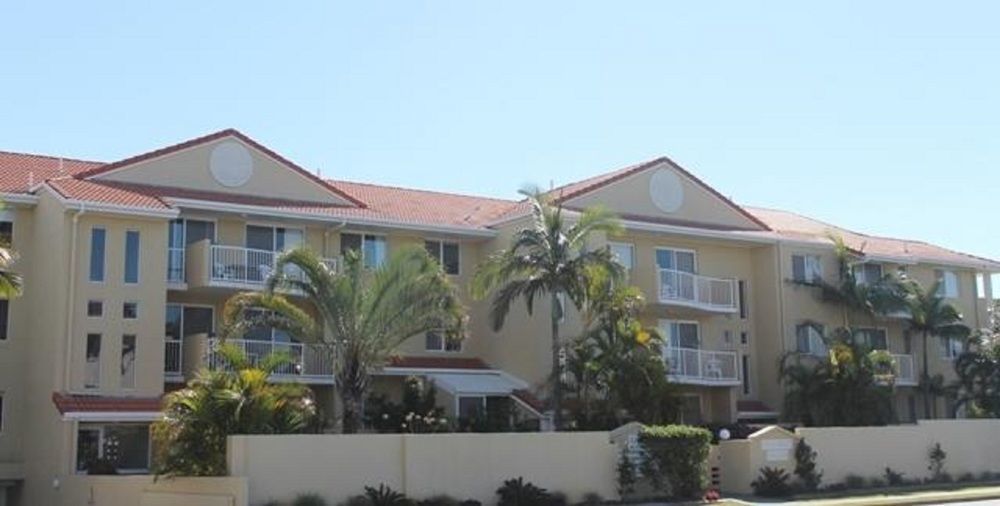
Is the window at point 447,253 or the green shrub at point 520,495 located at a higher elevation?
the window at point 447,253

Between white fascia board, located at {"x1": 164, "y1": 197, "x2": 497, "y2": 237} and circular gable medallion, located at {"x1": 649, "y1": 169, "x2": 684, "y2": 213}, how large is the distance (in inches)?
250

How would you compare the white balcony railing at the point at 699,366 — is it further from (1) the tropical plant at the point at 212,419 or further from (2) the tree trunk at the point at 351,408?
(1) the tropical plant at the point at 212,419

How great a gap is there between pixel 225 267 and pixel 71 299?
4.65 metres

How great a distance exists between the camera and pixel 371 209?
42.2m

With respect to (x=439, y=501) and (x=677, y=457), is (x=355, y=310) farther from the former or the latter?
(x=677, y=457)

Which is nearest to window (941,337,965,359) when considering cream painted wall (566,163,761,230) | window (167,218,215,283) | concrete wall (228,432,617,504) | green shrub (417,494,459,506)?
cream painted wall (566,163,761,230)

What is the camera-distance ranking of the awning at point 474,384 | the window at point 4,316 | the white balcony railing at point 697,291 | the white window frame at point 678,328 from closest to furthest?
the window at point 4,316 < the awning at point 474,384 < the white balcony railing at point 697,291 < the white window frame at point 678,328

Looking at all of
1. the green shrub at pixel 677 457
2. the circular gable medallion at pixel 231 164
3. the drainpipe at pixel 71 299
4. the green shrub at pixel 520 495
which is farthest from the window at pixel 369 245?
the green shrub at pixel 520 495

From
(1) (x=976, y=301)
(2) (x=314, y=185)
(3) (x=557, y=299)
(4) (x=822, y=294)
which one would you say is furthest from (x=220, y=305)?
(1) (x=976, y=301)

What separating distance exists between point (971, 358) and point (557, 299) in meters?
21.4

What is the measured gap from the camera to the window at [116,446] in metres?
33.5

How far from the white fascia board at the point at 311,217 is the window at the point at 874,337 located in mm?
16327

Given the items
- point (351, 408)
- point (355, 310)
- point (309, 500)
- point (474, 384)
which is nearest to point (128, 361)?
point (351, 408)

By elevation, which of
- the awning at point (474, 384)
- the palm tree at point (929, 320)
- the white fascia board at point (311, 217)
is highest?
the white fascia board at point (311, 217)
